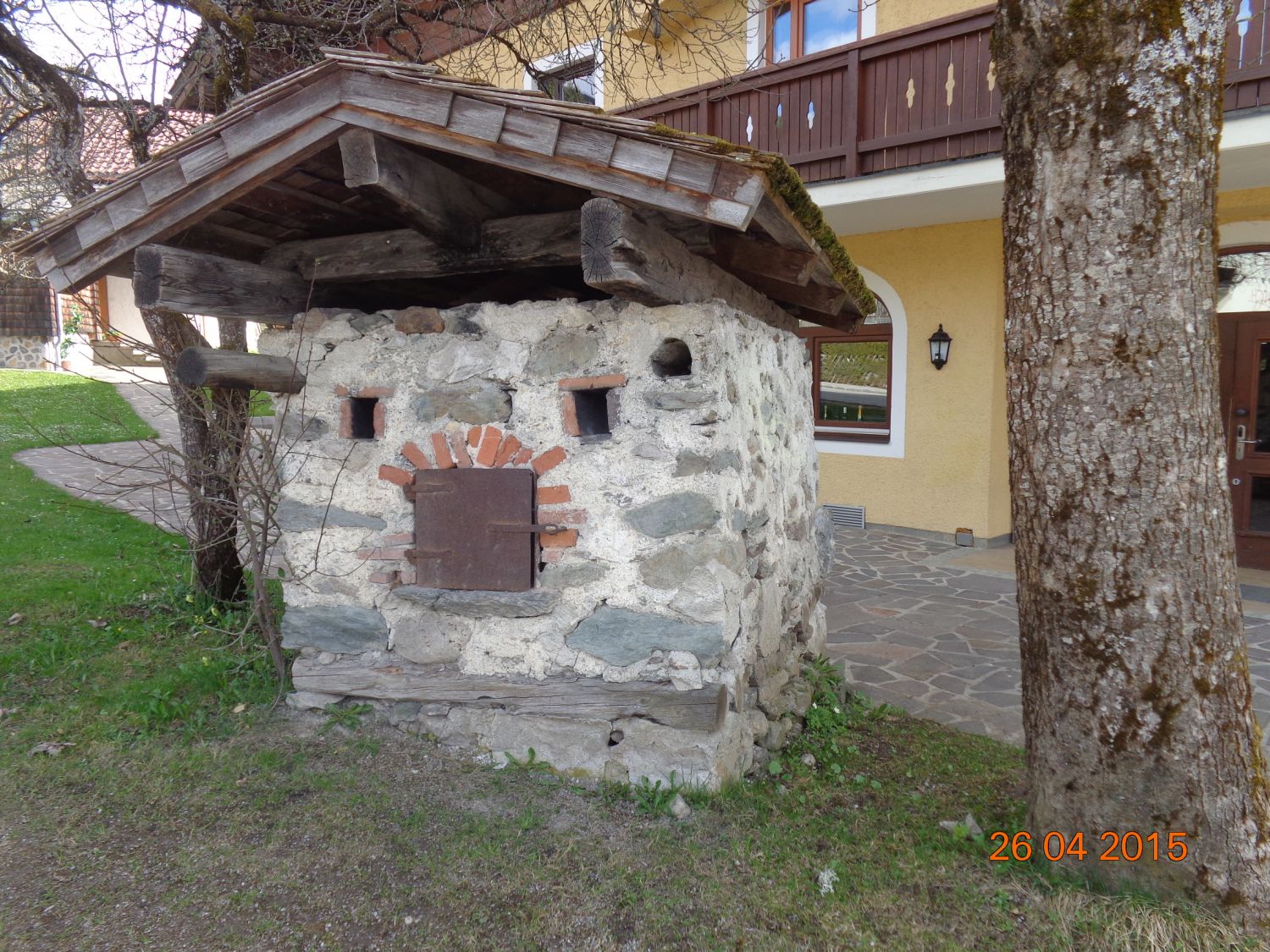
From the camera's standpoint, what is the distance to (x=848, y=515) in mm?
8797

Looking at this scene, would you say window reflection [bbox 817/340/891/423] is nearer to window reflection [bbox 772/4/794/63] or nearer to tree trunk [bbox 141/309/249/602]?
window reflection [bbox 772/4/794/63]

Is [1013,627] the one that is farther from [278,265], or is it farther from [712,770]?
[278,265]

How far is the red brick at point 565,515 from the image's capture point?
3104mm

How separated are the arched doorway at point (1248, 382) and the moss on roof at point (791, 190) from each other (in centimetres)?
505

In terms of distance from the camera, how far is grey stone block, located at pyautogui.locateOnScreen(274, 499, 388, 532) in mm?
3428

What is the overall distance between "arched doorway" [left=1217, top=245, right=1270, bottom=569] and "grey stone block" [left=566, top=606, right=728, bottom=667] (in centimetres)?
588

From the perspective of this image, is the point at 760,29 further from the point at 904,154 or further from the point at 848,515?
the point at 848,515

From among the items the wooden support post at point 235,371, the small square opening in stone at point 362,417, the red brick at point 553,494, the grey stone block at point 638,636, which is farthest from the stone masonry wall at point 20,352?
the grey stone block at point 638,636

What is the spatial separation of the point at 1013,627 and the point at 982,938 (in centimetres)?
356

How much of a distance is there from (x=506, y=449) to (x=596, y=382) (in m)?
0.46

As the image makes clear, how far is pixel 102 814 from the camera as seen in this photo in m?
2.85

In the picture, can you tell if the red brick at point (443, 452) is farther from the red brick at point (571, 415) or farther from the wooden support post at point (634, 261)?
the wooden support post at point (634, 261)
